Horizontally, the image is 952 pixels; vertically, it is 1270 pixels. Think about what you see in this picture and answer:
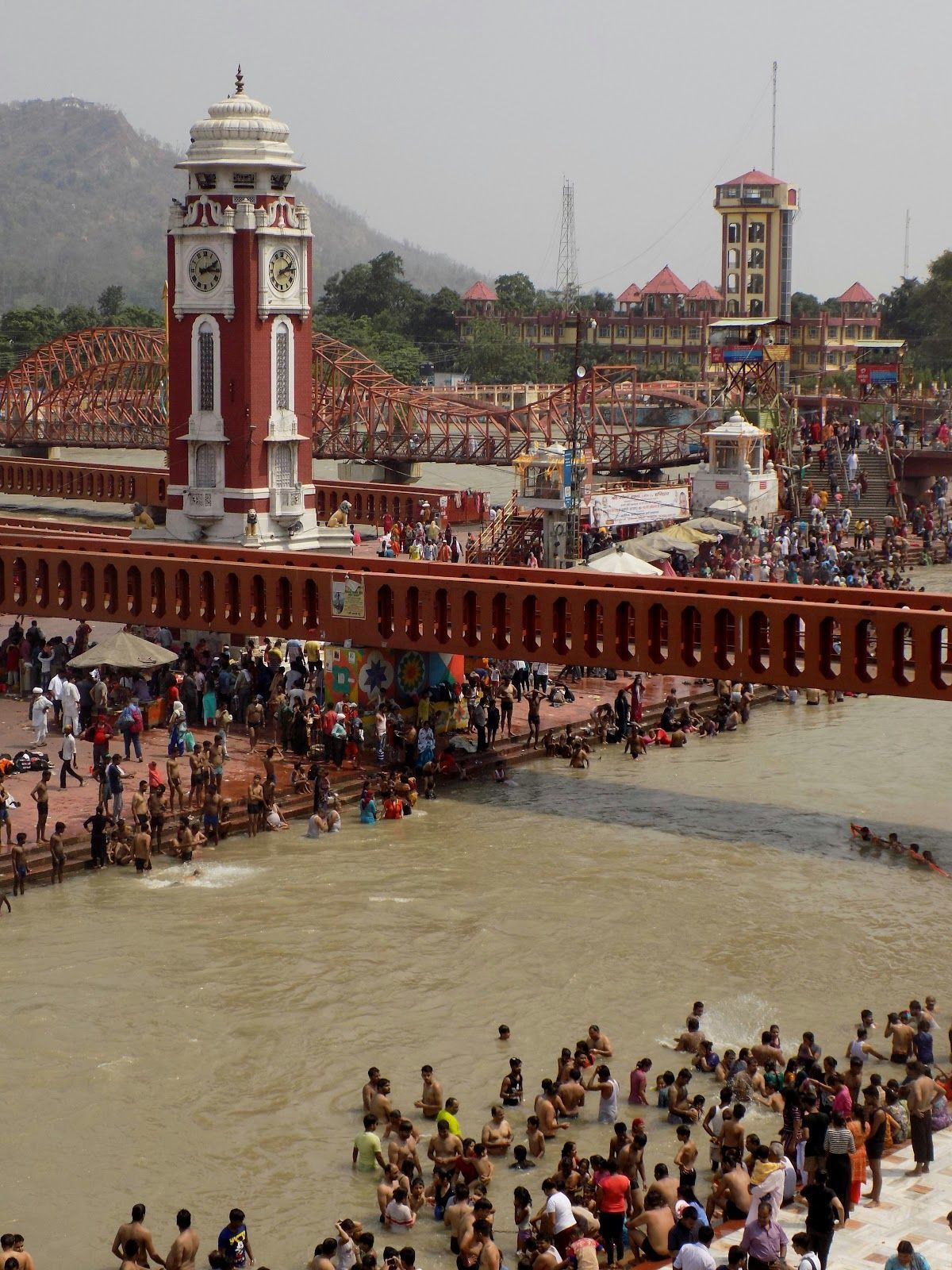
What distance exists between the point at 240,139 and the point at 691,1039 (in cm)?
3136

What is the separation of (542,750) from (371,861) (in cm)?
855

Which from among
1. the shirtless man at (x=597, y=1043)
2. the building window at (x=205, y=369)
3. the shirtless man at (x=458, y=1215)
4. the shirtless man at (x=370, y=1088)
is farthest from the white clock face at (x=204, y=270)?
the shirtless man at (x=458, y=1215)

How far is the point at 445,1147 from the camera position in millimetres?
22219

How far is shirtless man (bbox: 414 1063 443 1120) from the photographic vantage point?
938 inches

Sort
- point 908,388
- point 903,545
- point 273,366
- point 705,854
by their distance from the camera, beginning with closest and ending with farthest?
1. point 705,854
2. point 273,366
3. point 903,545
4. point 908,388

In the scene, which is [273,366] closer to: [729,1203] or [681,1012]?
[681,1012]

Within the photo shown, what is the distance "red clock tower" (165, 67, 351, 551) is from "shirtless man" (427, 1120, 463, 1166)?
3124 centimetres

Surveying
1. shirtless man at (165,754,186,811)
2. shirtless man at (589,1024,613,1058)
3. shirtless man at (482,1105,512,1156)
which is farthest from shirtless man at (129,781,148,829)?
shirtless man at (482,1105,512,1156)

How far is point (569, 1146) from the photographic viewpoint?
2139 centimetres

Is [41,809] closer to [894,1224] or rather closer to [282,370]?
[894,1224]

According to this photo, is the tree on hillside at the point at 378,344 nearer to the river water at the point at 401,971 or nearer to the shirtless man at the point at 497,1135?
the river water at the point at 401,971

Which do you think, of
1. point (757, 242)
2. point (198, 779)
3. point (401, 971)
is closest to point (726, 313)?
point (757, 242)

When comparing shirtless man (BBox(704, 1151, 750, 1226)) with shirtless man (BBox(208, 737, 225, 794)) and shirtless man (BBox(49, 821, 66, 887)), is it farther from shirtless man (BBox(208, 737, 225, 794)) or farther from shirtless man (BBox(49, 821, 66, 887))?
shirtless man (BBox(208, 737, 225, 794))

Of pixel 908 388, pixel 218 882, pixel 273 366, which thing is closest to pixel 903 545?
pixel 273 366
